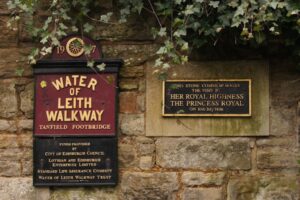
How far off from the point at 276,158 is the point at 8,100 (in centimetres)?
210

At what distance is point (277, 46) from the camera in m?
3.85

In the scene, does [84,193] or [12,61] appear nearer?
[84,193]

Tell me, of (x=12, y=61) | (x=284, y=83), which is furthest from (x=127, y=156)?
(x=284, y=83)

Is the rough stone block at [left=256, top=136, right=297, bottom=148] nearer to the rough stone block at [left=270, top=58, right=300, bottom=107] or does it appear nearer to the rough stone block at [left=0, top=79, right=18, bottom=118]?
the rough stone block at [left=270, top=58, right=300, bottom=107]

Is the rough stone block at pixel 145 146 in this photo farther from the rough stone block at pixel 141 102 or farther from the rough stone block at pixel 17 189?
the rough stone block at pixel 17 189

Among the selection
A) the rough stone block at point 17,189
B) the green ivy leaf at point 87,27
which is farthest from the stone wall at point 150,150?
the green ivy leaf at point 87,27

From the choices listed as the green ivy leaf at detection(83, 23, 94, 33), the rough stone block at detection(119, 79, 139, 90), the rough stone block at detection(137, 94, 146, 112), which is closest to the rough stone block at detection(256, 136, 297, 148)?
the rough stone block at detection(137, 94, 146, 112)

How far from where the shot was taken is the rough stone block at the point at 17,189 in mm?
4004

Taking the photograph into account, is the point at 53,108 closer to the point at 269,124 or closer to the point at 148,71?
the point at 148,71

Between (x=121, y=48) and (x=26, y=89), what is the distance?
0.81m

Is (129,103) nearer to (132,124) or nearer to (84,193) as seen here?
(132,124)

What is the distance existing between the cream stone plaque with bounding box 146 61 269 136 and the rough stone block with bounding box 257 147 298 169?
137 mm

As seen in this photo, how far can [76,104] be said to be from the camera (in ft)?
13.1

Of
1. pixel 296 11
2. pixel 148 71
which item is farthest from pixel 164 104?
pixel 296 11
